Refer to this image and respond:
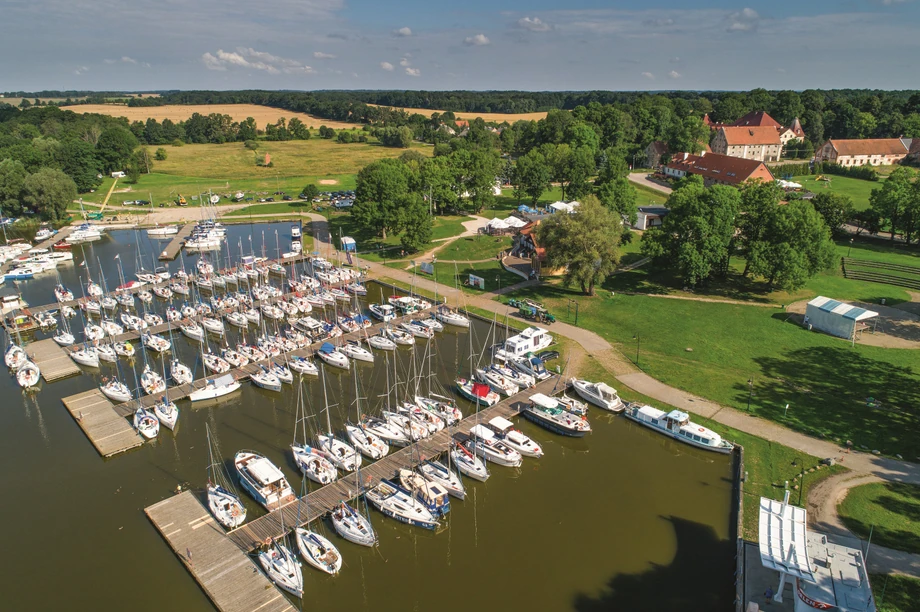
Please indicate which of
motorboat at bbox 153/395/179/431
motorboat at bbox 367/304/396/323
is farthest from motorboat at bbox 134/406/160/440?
motorboat at bbox 367/304/396/323

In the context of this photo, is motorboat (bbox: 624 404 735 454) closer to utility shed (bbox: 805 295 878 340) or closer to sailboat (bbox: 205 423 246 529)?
utility shed (bbox: 805 295 878 340)

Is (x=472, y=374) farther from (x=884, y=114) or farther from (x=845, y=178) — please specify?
(x=884, y=114)

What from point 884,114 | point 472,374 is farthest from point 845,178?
point 472,374

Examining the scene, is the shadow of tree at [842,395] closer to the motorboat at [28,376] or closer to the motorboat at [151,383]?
the motorboat at [151,383]

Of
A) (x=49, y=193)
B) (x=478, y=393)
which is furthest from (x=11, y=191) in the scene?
(x=478, y=393)

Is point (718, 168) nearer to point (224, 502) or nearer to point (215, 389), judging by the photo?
point (215, 389)

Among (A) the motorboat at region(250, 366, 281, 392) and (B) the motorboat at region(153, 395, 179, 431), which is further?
(A) the motorboat at region(250, 366, 281, 392)
